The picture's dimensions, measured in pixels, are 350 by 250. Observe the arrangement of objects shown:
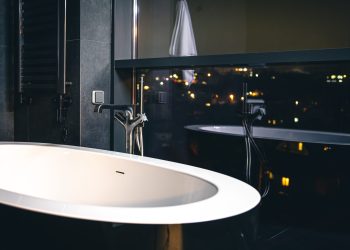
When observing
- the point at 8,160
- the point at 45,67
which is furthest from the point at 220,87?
the point at 8,160

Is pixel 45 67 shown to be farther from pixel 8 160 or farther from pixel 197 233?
pixel 197 233

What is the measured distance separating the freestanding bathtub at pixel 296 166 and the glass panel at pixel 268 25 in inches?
90.5

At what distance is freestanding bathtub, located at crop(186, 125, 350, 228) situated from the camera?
225cm

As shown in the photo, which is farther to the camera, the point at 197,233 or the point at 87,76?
the point at 87,76

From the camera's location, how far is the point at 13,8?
3.24 metres

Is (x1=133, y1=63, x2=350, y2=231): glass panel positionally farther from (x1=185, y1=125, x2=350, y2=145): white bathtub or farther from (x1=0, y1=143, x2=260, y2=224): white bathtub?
(x1=0, y1=143, x2=260, y2=224): white bathtub

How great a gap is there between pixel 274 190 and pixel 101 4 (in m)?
1.78

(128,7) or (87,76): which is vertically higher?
(128,7)

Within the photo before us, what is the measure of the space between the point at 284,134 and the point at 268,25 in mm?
2439

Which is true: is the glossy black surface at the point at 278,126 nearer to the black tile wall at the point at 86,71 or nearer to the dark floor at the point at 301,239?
the dark floor at the point at 301,239

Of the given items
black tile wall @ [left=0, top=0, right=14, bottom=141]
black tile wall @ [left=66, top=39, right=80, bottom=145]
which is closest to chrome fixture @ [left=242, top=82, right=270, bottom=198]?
black tile wall @ [left=66, top=39, right=80, bottom=145]

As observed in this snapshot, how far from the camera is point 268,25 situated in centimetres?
476

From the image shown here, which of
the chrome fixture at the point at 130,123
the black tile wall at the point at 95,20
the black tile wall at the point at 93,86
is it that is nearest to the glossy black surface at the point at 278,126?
the black tile wall at the point at 93,86

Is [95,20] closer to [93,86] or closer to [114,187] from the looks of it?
[93,86]
